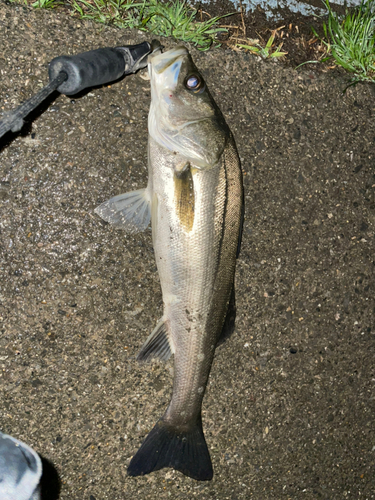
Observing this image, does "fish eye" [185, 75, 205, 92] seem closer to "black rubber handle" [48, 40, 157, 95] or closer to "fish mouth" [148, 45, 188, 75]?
"fish mouth" [148, 45, 188, 75]

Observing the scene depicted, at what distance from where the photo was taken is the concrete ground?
280cm

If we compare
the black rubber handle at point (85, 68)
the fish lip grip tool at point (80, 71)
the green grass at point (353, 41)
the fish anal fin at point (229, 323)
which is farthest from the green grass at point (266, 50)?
the fish anal fin at point (229, 323)

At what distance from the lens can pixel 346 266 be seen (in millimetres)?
3566

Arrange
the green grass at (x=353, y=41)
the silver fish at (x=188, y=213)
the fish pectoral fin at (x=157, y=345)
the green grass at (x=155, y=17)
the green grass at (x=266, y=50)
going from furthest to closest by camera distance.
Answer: the green grass at (x=353, y=41)
the green grass at (x=266, y=50)
the green grass at (x=155, y=17)
the fish pectoral fin at (x=157, y=345)
the silver fish at (x=188, y=213)

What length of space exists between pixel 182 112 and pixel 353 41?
78.7 inches

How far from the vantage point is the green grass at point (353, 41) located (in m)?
3.56

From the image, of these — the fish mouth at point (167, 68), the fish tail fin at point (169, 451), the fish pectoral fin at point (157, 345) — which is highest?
the fish mouth at point (167, 68)

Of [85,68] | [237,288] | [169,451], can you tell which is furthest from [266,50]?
[169,451]

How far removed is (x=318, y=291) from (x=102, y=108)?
7.69 feet

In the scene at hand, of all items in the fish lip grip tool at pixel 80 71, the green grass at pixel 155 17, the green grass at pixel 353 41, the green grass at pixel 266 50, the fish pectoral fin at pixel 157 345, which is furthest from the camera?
the green grass at pixel 353 41

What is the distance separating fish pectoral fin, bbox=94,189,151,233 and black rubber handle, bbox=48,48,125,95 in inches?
30.0

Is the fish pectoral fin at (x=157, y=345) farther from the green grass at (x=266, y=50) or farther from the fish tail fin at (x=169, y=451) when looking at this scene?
the green grass at (x=266, y=50)

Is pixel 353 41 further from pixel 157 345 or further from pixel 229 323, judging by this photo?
pixel 157 345

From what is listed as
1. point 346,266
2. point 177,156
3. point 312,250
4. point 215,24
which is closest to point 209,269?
point 177,156
